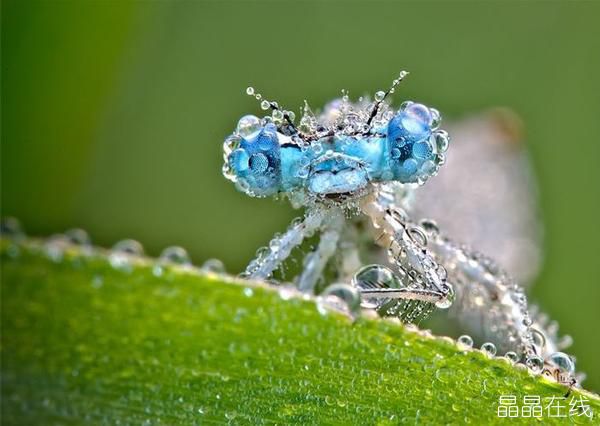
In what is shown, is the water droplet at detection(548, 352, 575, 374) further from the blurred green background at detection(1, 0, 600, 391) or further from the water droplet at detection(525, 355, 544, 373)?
the blurred green background at detection(1, 0, 600, 391)

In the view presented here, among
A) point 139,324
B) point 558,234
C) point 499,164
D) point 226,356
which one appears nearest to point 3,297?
point 139,324

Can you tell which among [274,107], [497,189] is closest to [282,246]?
[274,107]

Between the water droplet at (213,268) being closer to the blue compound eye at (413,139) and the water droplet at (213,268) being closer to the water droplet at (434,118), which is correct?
the blue compound eye at (413,139)

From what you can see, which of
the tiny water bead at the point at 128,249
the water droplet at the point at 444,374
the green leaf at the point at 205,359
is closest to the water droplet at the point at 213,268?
the green leaf at the point at 205,359

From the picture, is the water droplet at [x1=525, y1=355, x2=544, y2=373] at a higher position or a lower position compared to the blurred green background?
lower

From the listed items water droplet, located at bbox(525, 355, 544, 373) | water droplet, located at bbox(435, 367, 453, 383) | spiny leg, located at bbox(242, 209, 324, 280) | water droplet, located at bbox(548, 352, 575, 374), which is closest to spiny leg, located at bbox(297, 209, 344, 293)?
spiny leg, located at bbox(242, 209, 324, 280)

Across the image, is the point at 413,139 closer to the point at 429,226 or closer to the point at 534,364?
the point at 429,226
